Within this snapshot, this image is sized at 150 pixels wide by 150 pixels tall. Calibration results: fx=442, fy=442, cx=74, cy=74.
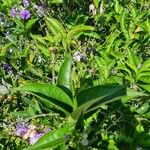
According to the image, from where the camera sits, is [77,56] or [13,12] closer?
[77,56]

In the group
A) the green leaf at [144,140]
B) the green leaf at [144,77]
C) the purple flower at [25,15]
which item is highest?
the purple flower at [25,15]

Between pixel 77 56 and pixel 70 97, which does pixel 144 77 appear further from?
pixel 70 97

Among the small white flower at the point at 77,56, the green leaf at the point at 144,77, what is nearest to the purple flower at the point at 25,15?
the small white flower at the point at 77,56

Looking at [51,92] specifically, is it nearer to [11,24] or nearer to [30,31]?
[30,31]

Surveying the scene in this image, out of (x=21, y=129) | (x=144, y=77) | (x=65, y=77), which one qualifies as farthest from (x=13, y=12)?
(x=65, y=77)

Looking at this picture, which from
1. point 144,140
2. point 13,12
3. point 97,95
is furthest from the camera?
point 13,12

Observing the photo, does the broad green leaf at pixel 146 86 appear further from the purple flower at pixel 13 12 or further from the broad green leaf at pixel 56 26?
the purple flower at pixel 13 12
